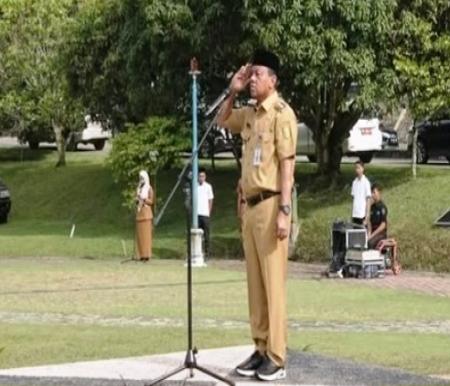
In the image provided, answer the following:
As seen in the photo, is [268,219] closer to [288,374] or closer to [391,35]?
[288,374]

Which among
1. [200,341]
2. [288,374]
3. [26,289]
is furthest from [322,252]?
[288,374]

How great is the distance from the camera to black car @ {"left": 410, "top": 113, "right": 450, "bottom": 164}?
106 ft

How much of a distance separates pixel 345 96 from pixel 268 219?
18.3 metres

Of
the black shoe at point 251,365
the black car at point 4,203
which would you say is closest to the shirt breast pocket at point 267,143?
the black shoe at point 251,365

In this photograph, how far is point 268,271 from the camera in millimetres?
7785

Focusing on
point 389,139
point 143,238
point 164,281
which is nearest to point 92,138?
point 389,139

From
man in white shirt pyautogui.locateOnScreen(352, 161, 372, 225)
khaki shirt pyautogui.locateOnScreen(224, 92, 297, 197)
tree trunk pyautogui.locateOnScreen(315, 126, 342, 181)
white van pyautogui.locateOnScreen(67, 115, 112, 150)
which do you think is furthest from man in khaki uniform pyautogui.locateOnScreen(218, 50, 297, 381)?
white van pyautogui.locateOnScreen(67, 115, 112, 150)

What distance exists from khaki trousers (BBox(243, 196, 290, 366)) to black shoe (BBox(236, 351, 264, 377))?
112 mm

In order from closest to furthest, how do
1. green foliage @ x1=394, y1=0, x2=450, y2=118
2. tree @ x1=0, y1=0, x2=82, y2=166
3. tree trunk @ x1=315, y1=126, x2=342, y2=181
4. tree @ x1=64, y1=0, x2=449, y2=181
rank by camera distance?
tree @ x1=64, y1=0, x2=449, y2=181 < green foliage @ x1=394, y1=0, x2=450, y2=118 < tree trunk @ x1=315, y1=126, x2=342, y2=181 < tree @ x1=0, y1=0, x2=82, y2=166

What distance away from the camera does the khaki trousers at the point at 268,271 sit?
7.78m

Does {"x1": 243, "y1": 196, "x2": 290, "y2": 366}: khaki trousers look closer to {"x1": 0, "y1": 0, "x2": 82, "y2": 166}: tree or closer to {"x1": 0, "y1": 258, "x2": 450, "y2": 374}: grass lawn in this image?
{"x1": 0, "y1": 258, "x2": 450, "y2": 374}: grass lawn

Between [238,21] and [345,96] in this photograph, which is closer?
[238,21]

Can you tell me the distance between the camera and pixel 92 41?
30.4 meters

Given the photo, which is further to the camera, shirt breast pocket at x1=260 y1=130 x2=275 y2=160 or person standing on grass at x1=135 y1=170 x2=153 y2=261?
person standing on grass at x1=135 y1=170 x2=153 y2=261
